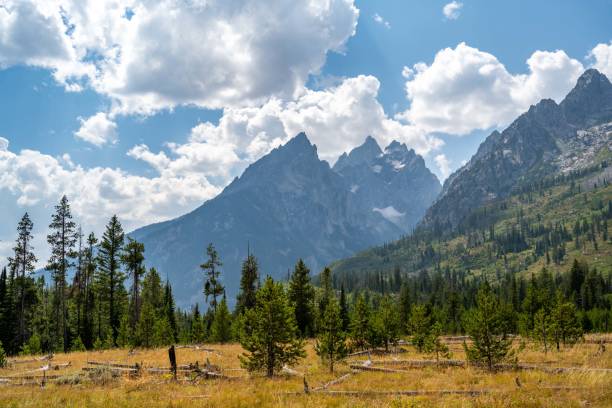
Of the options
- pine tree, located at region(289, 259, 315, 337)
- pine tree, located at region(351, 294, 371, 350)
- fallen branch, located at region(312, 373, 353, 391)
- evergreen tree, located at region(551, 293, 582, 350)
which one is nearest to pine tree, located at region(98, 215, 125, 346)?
pine tree, located at region(289, 259, 315, 337)

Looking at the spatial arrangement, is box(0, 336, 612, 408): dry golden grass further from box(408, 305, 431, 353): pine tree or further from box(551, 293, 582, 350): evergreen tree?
box(408, 305, 431, 353): pine tree

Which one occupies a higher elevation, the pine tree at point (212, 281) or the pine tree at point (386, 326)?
the pine tree at point (212, 281)

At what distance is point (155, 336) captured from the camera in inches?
A: 1810

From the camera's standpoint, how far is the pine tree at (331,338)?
27.3 meters

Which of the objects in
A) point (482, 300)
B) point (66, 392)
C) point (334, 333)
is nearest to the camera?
point (66, 392)

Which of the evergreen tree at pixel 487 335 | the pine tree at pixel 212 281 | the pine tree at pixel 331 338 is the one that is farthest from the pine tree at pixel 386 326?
the pine tree at pixel 212 281

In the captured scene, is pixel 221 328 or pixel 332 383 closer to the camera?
pixel 332 383

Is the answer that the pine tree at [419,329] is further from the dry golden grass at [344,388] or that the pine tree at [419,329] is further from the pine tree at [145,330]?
the pine tree at [145,330]

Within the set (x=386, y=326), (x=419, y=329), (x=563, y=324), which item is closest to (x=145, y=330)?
(x=386, y=326)

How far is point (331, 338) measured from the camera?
90.4 ft

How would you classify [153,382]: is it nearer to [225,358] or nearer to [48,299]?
[225,358]

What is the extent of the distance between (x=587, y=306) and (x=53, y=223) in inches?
4897

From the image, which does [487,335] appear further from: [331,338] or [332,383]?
[332,383]

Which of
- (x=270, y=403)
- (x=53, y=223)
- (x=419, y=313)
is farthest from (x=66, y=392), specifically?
(x=53, y=223)
